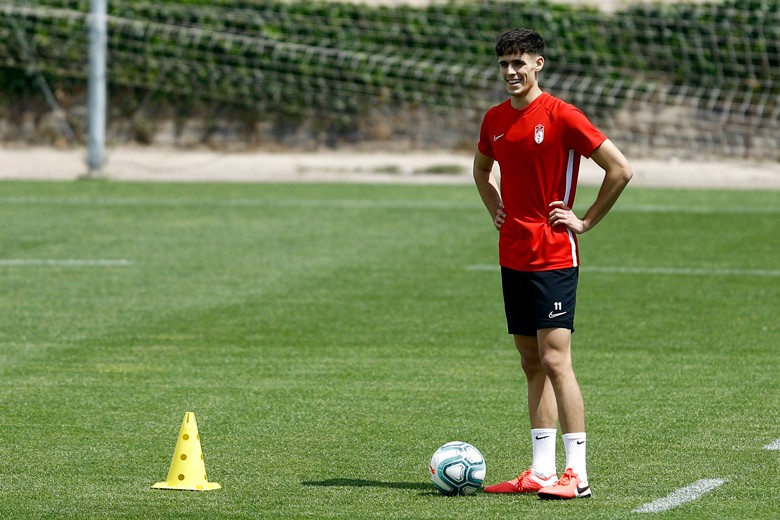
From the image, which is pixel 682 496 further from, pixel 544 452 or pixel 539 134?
pixel 539 134

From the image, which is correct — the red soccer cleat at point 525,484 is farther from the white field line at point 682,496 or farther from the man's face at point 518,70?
the man's face at point 518,70

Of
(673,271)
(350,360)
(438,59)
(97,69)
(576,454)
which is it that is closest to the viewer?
(576,454)

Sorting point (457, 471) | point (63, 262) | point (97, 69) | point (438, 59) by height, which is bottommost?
point (457, 471)

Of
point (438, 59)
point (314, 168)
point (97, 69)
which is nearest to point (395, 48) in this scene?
point (438, 59)

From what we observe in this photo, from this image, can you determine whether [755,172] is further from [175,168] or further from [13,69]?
[13,69]

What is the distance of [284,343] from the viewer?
10719 mm

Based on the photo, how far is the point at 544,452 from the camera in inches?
259

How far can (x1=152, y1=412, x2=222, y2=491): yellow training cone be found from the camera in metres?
6.47

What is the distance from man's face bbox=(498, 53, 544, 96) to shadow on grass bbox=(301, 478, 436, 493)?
1.84m

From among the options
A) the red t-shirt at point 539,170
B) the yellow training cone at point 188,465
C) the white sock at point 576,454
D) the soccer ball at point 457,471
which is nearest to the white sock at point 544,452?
the white sock at point 576,454

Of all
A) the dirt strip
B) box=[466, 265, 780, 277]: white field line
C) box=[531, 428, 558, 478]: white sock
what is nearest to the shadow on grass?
box=[531, 428, 558, 478]: white sock

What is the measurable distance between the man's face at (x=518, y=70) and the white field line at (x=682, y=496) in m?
1.88

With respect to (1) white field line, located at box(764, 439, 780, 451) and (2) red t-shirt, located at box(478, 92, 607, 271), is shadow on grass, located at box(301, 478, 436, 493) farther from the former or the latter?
(1) white field line, located at box(764, 439, 780, 451)

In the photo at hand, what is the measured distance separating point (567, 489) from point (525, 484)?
253 mm
